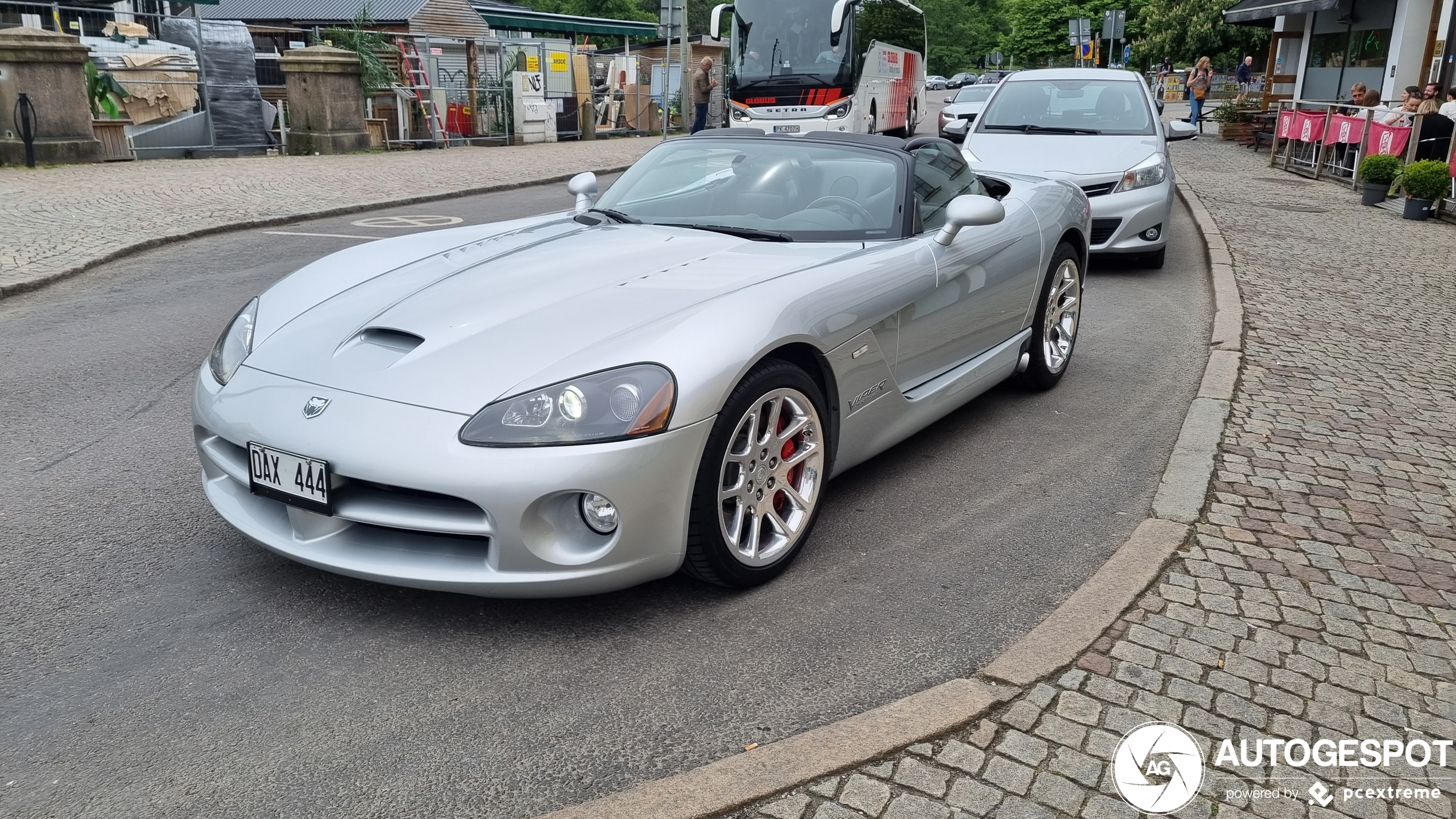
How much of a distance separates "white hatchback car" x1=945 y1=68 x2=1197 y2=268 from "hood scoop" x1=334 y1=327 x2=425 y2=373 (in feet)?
22.7

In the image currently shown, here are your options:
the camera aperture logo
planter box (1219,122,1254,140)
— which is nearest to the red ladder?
planter box (1219,122,1254,140)

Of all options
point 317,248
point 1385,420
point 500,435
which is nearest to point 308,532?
point 500,435

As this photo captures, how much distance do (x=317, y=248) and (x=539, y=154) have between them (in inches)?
512

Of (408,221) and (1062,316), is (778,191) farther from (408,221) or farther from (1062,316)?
(408,221)

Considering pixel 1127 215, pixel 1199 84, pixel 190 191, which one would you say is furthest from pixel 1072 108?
pixel 1199 84

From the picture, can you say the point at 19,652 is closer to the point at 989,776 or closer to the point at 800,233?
the point at 989,776

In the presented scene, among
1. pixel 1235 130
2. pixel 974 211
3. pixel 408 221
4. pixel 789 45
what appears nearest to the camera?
pixel 974 211

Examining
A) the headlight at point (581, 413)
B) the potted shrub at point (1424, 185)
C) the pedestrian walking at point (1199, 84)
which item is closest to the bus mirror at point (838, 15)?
the pedestrian walking at point (1199, 84)

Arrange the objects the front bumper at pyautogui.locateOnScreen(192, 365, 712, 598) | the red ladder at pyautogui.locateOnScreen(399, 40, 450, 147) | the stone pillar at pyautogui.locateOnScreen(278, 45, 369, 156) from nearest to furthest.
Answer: the front bumper at pyautogui.locateOnScreen(192, 365, 712, 598)
the stone pillar at pyautogui.locateOnScreen(278, 45, 369, 156)
the red ladder at pyautogui.locateOnScreen(399, 40, 450, 147)

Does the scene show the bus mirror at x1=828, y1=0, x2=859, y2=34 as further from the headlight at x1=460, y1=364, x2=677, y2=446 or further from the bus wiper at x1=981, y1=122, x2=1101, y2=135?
the headlight at x1=460, y1=364, x2=677, y2=446

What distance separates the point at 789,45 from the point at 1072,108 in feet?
40.1

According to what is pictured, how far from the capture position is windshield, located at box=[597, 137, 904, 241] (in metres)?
4.47

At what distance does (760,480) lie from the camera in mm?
3457

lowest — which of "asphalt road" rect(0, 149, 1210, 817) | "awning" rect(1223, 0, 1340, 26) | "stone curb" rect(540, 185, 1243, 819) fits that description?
"asphalt road" rect(0, 149, 1210, 817)
